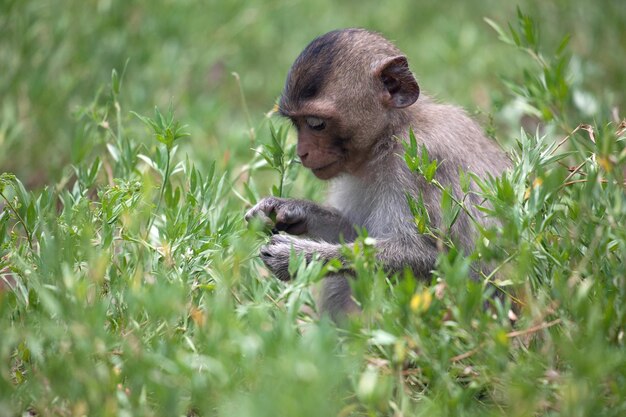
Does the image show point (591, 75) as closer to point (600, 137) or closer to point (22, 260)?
point (600, 137)

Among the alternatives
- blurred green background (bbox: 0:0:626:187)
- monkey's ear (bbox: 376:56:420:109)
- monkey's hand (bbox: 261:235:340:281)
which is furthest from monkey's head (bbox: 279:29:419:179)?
blurred green background (bbox: 0:0:626:187)

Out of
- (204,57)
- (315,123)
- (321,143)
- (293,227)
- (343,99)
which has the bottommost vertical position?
(204,57)

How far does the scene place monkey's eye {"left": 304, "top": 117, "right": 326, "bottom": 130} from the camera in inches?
180

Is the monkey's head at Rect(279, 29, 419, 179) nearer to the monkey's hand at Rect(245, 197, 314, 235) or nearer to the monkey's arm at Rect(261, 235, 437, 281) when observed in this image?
the monkey's hand at Rect(245, 197, 314, 235)

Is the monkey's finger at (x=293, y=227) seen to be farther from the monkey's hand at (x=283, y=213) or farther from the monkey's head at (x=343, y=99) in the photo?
the monkey's head at (x=343, y=99)

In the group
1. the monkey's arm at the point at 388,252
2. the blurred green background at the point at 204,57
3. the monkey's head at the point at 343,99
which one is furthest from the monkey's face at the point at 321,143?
the blurred green background at the point at 204,57

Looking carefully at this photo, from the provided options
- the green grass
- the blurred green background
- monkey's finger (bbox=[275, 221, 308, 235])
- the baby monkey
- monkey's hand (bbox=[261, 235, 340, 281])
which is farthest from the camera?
the blurred green background

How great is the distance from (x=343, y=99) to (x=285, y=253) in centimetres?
93

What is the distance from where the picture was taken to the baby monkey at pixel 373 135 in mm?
4469

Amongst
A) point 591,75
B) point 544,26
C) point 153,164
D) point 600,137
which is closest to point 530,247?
point 600,137

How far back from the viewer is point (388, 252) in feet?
14.3

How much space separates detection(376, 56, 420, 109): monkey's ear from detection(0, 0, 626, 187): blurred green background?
21.3 inches

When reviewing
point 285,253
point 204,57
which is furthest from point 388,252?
point 204,57

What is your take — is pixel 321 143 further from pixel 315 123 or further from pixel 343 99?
pixel 343 99
